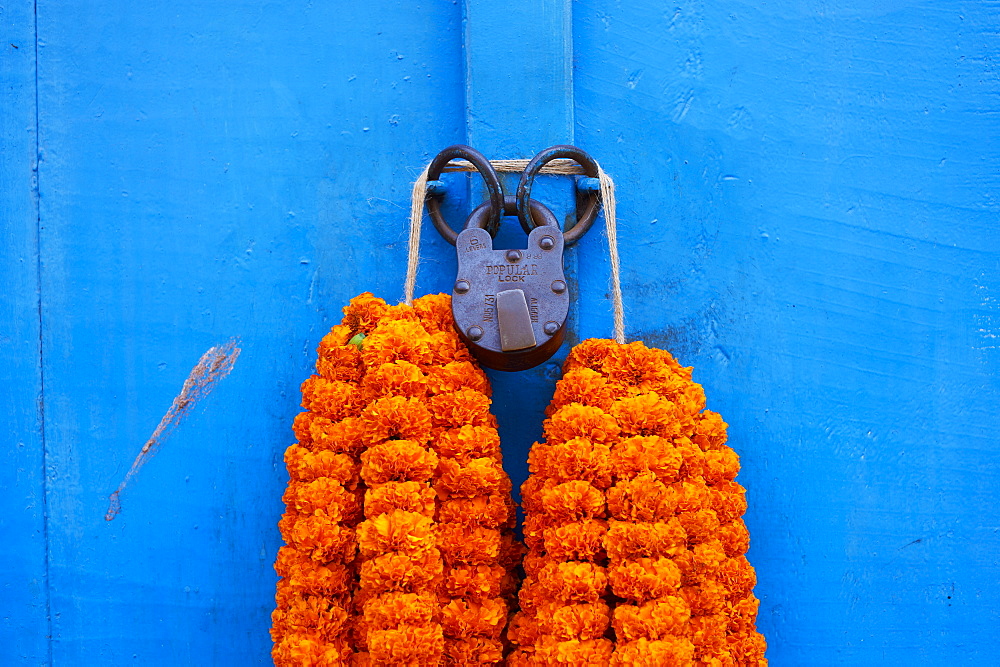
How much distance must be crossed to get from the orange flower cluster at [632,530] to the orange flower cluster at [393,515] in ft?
0.30

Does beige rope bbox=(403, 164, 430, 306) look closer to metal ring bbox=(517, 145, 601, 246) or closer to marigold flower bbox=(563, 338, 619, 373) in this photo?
metal ring bbox=(517, 145, 601, 246)

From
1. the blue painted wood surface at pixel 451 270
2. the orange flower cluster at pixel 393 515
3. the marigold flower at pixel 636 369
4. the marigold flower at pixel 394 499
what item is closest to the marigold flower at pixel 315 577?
the orange flower cluster at pixel 393 515

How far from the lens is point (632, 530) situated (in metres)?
0.93

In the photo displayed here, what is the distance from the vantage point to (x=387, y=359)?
993 mm

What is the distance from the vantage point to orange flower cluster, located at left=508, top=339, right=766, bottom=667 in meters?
0.91

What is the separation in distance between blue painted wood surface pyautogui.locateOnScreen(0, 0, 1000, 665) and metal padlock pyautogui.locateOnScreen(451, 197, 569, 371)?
21cm

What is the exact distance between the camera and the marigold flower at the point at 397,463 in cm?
94

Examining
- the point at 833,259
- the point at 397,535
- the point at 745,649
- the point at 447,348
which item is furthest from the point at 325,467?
the point at 833,259

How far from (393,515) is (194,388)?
0.61 metres

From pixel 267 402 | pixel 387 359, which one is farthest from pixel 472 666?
pixel 267 402

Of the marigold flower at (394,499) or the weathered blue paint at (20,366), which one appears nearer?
the marigold flower at (394,499)

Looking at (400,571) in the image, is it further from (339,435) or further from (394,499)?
(339,435)

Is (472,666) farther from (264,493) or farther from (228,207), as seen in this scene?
(228,207)

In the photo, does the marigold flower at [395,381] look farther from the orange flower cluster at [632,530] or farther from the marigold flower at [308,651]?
the marigold flower at [308,651]
